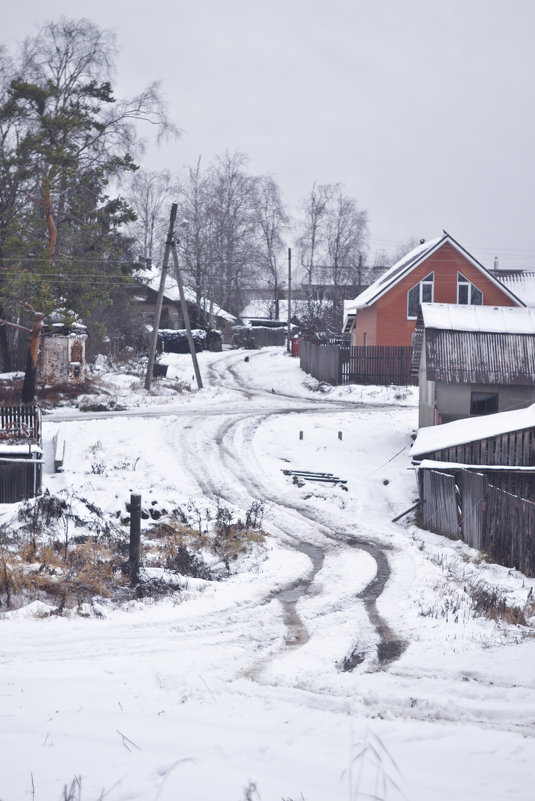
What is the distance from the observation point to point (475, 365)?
902 inches

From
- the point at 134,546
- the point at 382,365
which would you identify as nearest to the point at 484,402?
the point at 382,365

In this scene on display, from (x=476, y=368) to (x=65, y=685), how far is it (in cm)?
1863

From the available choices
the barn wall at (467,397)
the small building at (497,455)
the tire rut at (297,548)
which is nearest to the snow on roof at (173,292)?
the tire rut at (297,548)

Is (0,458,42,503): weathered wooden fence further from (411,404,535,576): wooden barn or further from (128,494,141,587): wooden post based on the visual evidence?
(411,404,535,576): wooden barn

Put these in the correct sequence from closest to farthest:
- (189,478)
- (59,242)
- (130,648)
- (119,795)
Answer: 1. (119,795)
2. (130,648)
3. (189,478)
4. (59,242)

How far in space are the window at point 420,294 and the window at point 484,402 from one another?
13262 mm

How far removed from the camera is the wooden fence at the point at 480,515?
1290 centimetres

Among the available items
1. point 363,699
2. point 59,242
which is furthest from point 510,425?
point 59,242

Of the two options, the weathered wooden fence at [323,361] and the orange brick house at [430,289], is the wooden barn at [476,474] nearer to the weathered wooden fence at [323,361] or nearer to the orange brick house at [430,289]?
the weathered wooden fence at [323,361]

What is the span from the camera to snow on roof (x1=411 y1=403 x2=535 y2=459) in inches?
696

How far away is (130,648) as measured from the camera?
7672mm

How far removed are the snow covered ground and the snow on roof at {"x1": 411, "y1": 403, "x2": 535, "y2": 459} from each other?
3.11 meters

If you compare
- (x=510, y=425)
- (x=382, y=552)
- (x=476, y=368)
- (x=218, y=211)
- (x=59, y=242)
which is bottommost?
(x=382, y=552)

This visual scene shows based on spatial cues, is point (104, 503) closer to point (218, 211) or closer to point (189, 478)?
point (189, 478)
